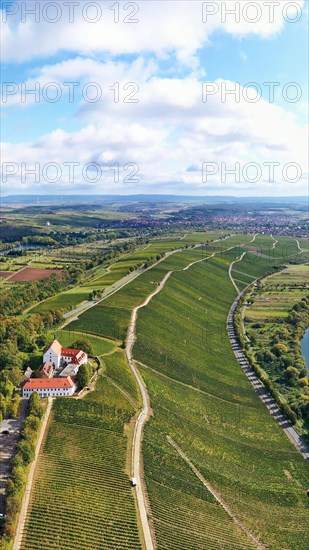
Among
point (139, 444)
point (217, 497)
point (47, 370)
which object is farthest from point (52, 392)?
point (217, 497)

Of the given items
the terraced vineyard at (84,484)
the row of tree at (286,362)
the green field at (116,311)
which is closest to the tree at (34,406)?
the terraced vineyard at (84,484)

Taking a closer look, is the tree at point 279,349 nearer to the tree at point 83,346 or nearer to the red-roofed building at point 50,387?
the tree at point 83,346

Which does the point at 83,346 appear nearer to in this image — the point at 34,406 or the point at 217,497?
the point at 34,406

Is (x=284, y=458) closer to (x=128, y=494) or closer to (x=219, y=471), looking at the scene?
(x=219, y=471)

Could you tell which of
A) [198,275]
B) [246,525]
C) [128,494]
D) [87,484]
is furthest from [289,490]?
[198,275]

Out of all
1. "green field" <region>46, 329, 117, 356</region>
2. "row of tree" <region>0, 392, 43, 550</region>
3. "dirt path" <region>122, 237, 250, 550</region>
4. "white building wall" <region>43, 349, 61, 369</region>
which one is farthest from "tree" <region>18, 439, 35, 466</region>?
"green field" <region>46, 329, 117, 356</region>
